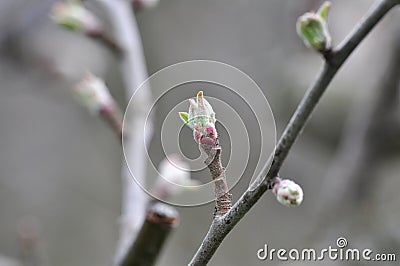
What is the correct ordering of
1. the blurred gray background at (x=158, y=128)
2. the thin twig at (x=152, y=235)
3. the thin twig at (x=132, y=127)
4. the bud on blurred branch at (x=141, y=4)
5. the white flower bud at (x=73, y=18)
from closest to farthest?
the thin twig at (x=152, y=235) → the thin twig at (x=132, y=127) → the white flower bud at (x=73, y=18) → the bud on blurred branch at (x=141, y=4) → the blurred gray background at (x=158, y=128)

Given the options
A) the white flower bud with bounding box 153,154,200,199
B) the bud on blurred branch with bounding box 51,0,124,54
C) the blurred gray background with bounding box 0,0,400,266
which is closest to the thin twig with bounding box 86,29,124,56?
the bud on blurred branch with bounding box 51,0,124,54

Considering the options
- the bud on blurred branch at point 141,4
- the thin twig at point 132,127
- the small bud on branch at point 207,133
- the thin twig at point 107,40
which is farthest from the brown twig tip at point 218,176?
the bud on blurred branch at point 141,4

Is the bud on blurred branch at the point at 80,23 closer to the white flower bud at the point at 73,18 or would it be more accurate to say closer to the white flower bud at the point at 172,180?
the white flower bud at the point at 73,18

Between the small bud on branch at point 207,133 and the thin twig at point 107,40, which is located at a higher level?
the small bud on branch at point 207,133

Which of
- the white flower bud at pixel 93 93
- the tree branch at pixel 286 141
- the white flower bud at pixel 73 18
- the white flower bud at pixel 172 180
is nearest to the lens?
the tree branch at pixel 286 141

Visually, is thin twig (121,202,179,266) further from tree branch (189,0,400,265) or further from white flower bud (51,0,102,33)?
white flower bud (51,0,102,33)

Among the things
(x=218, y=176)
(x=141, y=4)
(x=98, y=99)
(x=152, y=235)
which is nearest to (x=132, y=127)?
(x=98, y=99)

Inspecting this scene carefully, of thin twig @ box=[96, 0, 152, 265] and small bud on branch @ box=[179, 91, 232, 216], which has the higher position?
small bud on branch @ box=[179, 91, 232, 216]

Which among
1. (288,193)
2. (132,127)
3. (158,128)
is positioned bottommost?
(158,128)

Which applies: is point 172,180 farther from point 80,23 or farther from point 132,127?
point 80,23
